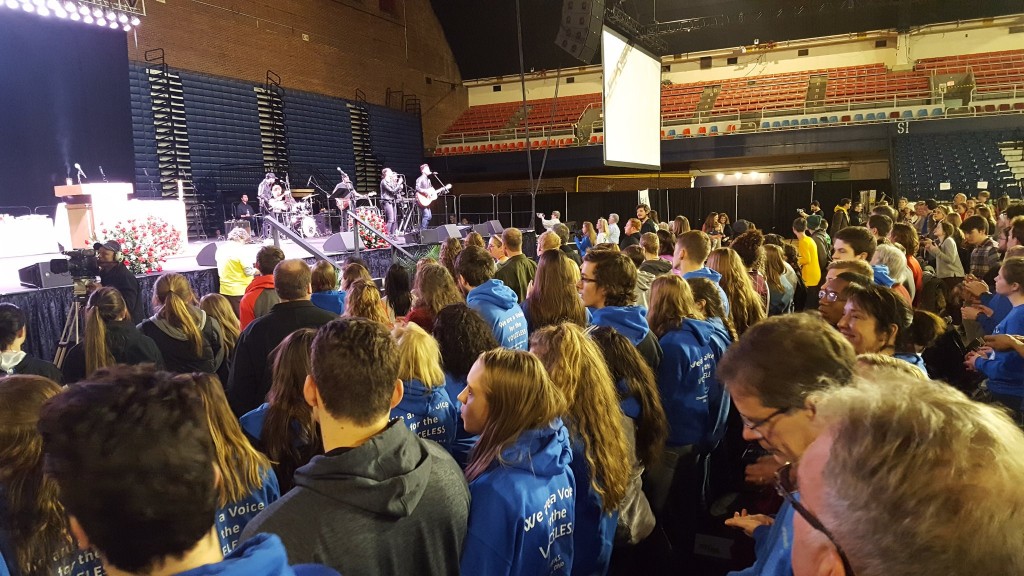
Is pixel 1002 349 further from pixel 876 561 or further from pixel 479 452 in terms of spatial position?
pixel 876 561

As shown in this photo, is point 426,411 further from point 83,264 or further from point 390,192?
point 390,192

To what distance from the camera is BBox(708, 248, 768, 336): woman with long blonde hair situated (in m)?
3.48

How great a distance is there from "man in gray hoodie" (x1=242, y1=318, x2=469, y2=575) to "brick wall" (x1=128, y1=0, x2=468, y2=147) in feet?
45.1

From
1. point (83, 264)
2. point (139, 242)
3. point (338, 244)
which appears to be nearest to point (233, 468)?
point (83, 264)

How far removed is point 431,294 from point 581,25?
5742 millimetres

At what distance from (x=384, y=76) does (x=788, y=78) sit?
12304 millimetres

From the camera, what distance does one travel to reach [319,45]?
16.6 m

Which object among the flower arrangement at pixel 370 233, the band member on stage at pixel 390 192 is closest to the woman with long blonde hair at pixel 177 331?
the flower arrangement at pixel 370 233

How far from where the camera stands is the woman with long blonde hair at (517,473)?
56.1 inches

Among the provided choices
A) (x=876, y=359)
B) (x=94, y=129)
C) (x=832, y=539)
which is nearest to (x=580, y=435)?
(x=876, y=359)

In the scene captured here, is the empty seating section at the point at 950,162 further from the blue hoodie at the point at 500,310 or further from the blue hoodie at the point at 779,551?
the blue hoodie at the point at 779,551

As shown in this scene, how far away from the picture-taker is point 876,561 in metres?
0.63

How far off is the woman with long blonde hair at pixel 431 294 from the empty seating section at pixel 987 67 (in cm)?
1763

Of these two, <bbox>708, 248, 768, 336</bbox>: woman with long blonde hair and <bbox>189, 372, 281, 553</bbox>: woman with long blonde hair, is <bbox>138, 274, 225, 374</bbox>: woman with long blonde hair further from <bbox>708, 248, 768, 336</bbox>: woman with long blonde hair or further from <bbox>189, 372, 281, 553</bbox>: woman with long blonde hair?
<bbox>708, 248, 768, 336</bbox>: woman with long blonde hair
